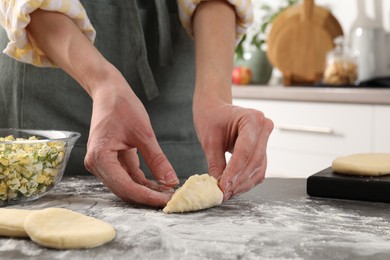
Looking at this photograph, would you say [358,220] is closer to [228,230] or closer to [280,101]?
[228,230]

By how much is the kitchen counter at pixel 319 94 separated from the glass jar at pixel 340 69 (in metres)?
0.22

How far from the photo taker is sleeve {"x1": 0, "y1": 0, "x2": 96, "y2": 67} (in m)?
0.93

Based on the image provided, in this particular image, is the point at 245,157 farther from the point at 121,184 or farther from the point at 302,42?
the point at 302,42

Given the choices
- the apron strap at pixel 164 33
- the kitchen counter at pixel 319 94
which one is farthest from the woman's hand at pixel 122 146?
the kitchen counter at pixel 319 94

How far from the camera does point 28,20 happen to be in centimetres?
95

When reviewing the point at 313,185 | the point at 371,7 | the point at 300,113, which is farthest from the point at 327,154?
the point at 313,185

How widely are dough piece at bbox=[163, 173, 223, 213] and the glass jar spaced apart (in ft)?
5.86

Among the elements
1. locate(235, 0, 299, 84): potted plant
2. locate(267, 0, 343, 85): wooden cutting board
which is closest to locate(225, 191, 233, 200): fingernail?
locate(267, 0, 343, 85): wooden cutting board

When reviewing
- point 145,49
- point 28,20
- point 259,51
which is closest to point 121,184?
point 28,20

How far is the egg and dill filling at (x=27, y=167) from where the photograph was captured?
81cm

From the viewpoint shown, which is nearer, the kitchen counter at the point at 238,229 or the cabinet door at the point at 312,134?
the kitchen counter at the point at 238,229

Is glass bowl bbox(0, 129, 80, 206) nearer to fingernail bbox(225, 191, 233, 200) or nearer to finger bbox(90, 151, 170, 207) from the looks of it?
finger bbox(90, 151, 170, 207)

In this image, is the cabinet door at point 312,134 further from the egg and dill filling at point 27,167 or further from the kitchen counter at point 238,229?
the egg and dill filling at point 27,167

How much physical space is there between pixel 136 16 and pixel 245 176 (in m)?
0.48
